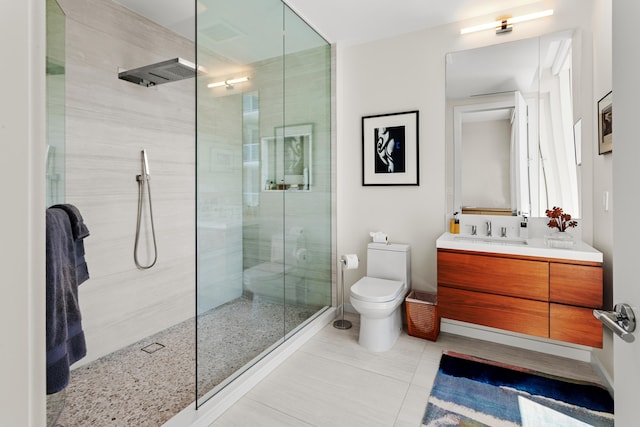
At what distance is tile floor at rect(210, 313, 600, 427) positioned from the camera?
1.84 meters

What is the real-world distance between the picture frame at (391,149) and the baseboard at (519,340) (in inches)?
53.1

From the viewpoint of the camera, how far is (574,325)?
2.14 m

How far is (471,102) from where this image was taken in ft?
9.30

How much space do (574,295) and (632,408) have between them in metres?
1.79

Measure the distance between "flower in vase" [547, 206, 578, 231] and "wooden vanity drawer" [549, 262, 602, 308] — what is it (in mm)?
439

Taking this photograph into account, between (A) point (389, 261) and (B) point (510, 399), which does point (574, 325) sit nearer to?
(B) point (510, 399)

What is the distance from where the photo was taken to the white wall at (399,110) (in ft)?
9.60

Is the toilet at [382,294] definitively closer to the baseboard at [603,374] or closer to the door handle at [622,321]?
the baseboard at [603,374]

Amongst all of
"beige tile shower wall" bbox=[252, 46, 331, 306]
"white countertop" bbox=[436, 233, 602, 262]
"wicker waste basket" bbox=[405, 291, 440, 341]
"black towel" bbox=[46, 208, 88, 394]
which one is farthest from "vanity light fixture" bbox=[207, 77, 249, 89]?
"wicker waste basket" bbox=[405, 291, 440, 341]
